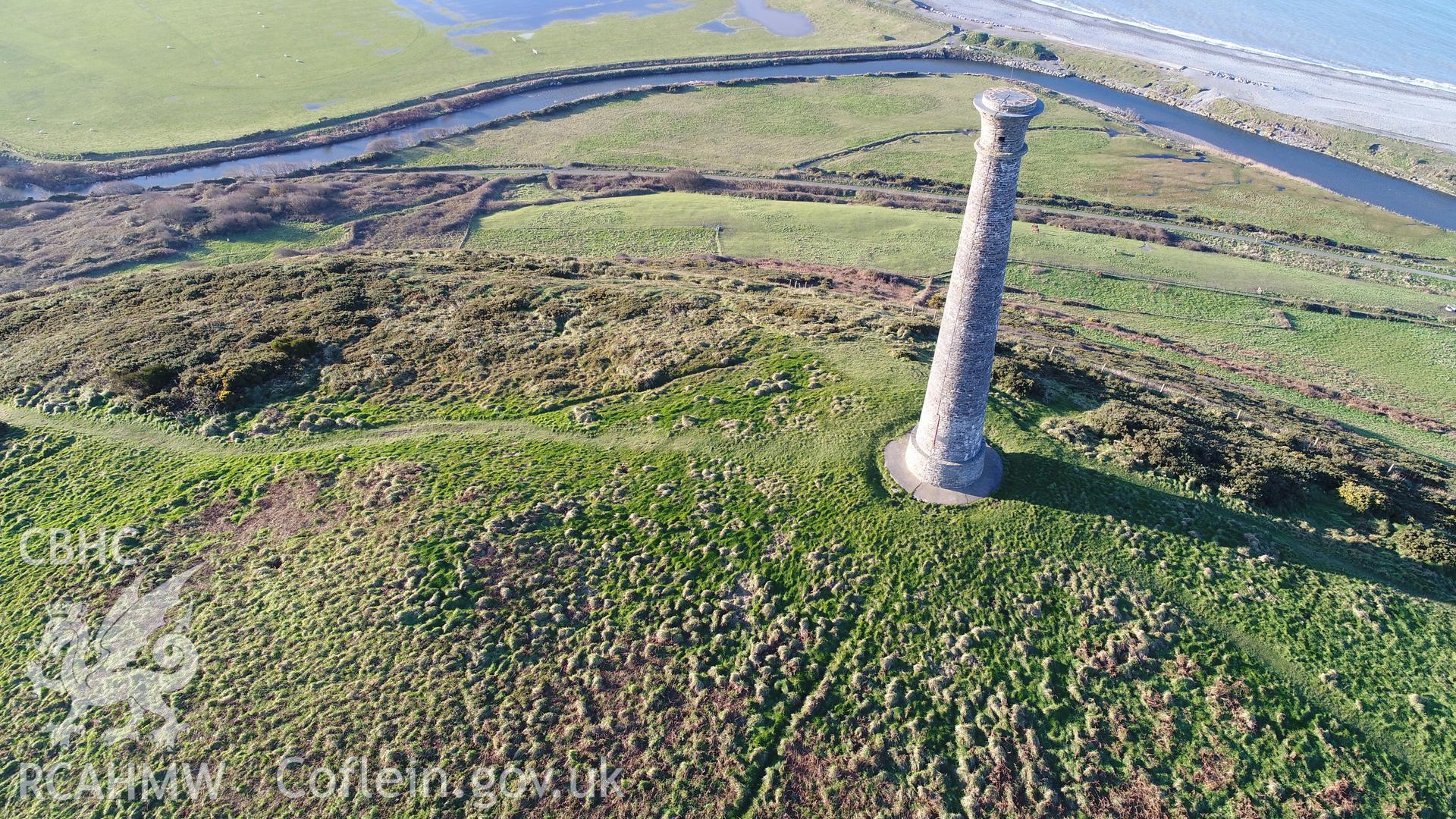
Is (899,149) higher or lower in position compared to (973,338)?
higher

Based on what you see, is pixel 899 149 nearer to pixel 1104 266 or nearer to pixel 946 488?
pixel 1104 266

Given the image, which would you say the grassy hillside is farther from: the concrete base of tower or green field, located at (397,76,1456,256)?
green field, located at (397,76,1456,256)

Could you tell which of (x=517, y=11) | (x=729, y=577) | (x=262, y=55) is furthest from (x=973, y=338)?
(x=517, y=11)

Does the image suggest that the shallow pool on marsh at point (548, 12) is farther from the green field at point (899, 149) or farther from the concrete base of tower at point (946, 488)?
the concrete base of tower at point (946, 488)

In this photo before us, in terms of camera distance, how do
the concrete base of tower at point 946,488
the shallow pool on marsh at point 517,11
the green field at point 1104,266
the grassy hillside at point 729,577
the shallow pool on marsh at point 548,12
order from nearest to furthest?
the grassy hillside at point 729,577 → the concrete base of tower at point 946,488 → the green field at point 1104,266 → the shallow pool on marsh at point 548,12 → the shallow pool on marsh at point 517,11

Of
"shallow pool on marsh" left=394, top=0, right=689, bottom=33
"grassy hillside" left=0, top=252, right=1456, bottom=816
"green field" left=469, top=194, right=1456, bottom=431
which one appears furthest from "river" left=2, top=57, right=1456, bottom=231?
"grassy hillside" left=0, top=252, right=1456, bottom=816

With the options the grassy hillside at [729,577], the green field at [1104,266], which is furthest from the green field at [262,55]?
the grassy hillside at [729,577]
